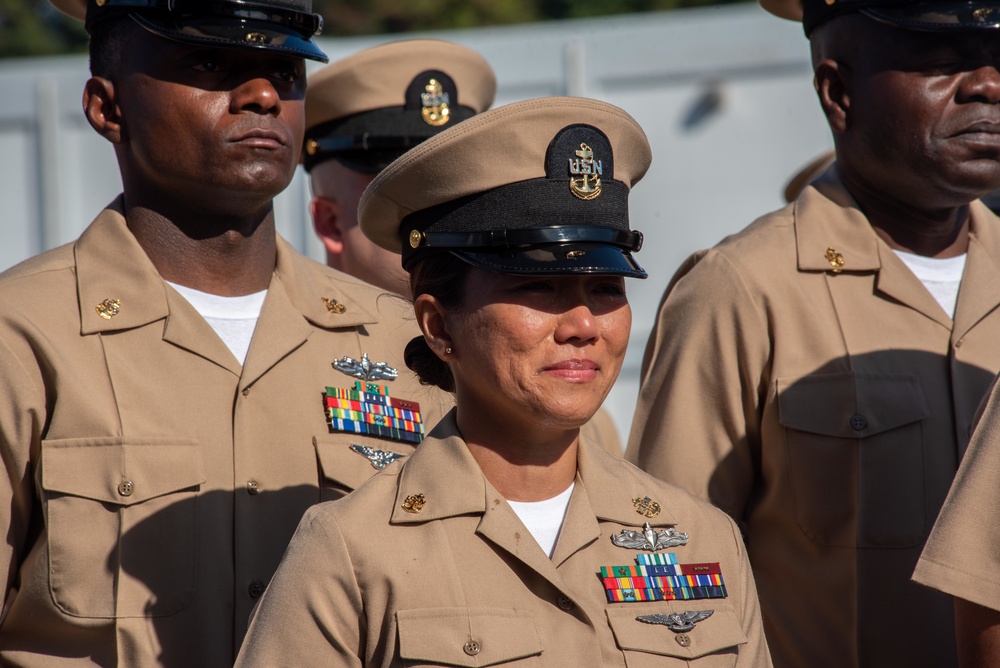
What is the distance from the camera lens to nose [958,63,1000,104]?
372 cm

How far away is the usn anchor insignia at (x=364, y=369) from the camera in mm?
3695

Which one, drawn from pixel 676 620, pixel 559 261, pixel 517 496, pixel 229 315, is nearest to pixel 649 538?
pixel 676 620

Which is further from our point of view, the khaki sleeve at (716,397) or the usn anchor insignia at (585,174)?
the khaki sleeve at (716,397)

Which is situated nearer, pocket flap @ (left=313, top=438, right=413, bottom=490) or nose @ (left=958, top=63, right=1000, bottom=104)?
pocket flap @ (left=313, top=438, right=413, bottom=490)

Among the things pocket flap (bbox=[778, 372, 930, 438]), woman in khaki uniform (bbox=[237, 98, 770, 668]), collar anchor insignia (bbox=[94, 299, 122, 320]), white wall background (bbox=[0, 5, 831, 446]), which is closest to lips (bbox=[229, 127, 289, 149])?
collar anchor insignia (bbox=[94, 299, 122, 320])

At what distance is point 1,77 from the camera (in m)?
8.39

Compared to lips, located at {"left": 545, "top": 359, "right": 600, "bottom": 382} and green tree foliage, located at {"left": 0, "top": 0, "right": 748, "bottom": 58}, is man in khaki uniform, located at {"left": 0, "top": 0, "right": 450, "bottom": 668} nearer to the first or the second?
lips, located at {"left": 545, "top": 359, "right": 600, "bottom": 382}

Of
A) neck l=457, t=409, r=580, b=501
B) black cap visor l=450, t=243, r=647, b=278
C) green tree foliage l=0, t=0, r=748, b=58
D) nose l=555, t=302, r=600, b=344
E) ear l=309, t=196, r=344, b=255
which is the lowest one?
neck l=457, t=409, r=580, b=501

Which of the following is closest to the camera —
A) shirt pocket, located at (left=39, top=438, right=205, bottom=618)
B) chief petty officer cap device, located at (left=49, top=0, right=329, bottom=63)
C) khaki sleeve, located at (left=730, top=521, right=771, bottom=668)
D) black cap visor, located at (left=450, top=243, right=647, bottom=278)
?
black cap visor, located at (left=450, top=243, right=647, bottom=278)

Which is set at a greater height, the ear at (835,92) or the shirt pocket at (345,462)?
the ear at (835,92)

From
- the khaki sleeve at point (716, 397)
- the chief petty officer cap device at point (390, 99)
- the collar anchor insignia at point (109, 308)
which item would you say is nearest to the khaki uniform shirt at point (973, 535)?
the khaki sleeve at point (716, 397)

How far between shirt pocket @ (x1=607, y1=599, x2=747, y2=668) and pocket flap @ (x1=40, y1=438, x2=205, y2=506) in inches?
43.6

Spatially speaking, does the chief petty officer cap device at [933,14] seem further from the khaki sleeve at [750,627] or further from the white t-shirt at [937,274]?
the khaki sleeve at [750,627]

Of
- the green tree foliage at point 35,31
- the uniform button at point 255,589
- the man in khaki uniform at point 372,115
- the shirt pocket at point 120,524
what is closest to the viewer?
the shirt pocket at point 120,524
